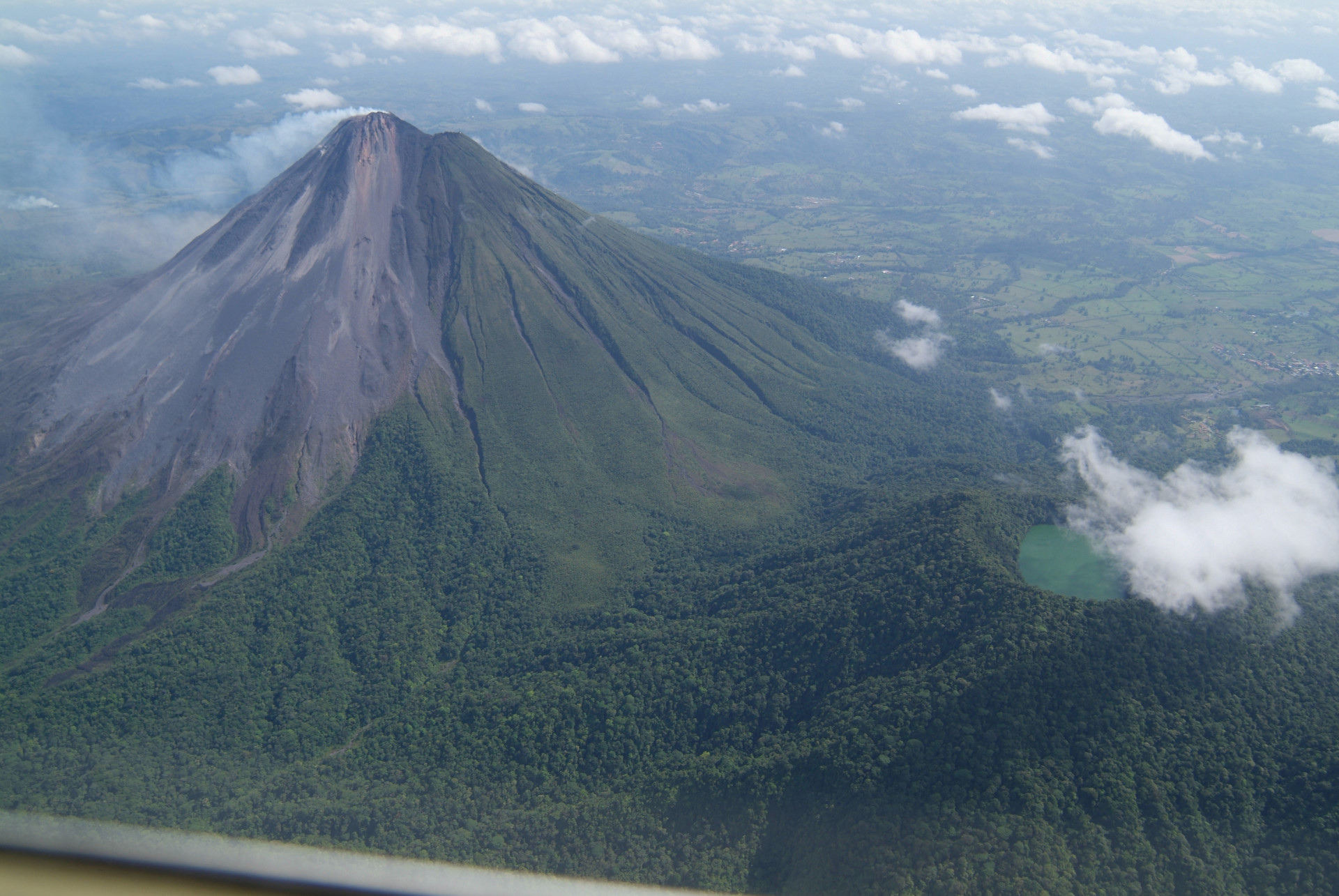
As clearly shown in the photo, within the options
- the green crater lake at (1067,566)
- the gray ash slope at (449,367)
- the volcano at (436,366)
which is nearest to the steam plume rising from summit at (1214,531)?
the green crater lake at (1067,566)

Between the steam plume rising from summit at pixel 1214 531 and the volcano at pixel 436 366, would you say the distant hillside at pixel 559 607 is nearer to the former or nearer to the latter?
the volcano at pixel 436 366

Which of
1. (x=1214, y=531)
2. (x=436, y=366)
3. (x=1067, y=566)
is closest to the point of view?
(x=1214, y=531)

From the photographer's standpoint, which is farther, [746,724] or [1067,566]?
[1067,566]

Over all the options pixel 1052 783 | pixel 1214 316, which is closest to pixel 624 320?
pixel 1052 783

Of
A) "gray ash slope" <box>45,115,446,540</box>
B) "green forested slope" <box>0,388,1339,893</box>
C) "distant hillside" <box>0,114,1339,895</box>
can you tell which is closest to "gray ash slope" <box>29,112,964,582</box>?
"gray ash slope" <box>45,115,446,540</box>

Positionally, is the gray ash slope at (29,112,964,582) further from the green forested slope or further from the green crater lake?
the green crater lake

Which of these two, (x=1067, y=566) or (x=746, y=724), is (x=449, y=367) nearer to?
(x=746, y=724)

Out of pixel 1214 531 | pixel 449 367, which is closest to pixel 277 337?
pixel 449 367
